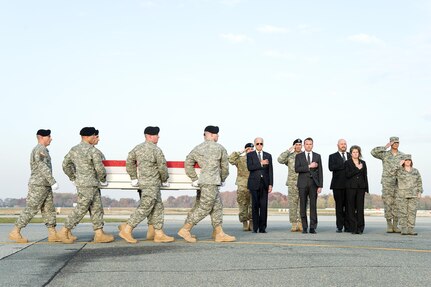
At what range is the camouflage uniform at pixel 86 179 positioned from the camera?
32.5 ft

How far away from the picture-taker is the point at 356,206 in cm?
1302

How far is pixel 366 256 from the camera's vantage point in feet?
25.5

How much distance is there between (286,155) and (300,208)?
1467 mm

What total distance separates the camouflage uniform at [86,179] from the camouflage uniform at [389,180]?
6.86 m

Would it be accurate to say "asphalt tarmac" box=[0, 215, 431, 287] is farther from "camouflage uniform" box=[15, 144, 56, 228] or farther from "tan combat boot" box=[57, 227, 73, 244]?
"camouflage uniform" box=[15, 144, 56, 228]

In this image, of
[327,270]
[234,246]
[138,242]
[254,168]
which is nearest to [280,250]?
[234,246]

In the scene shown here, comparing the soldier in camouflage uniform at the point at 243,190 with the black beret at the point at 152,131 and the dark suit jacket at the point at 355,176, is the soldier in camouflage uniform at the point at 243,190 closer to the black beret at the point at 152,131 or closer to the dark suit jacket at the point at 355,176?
the dark suit jacket at the point at 355,176

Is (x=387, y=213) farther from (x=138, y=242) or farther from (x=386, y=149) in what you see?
(x=138, y=242)

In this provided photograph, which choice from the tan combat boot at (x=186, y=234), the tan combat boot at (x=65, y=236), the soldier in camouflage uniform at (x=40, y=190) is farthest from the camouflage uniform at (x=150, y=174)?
the soldier in camouflage uniform at (x=40, y=190)

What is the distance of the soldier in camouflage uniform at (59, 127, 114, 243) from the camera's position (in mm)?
9922

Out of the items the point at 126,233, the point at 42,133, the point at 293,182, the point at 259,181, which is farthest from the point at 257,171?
the point at 42,133

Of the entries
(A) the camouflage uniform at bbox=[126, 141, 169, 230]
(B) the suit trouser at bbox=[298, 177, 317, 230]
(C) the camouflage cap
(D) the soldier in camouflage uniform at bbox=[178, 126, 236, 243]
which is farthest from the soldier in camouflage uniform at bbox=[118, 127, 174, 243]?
(C) the camouflage cap

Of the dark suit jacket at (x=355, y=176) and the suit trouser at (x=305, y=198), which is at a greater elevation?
the dark suit jacket at (x=355, y=176)

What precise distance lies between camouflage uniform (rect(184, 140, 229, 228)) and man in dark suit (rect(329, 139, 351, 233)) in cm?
389
